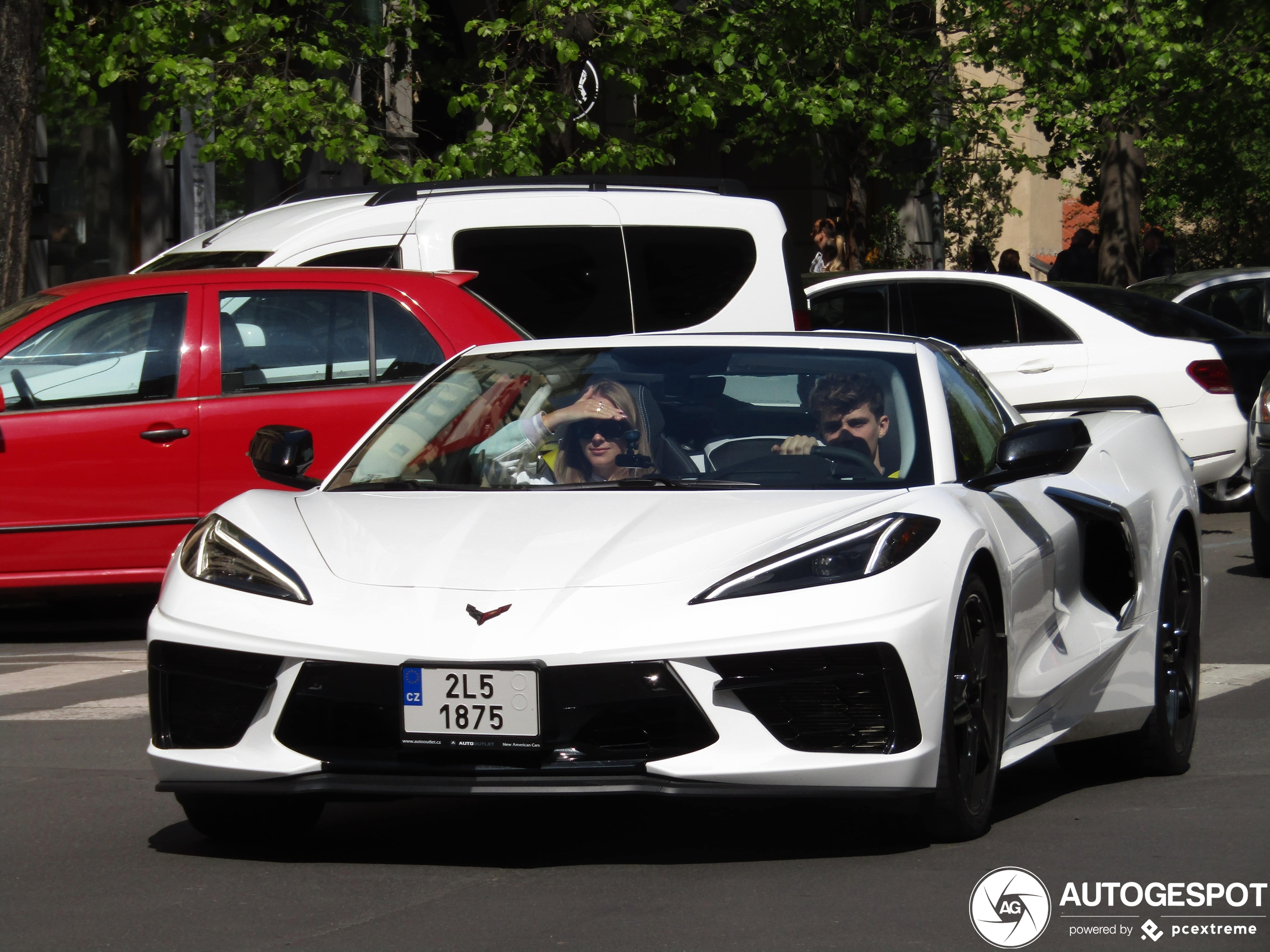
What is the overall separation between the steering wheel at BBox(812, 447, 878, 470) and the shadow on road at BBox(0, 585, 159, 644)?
17.6 feet

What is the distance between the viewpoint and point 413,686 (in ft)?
15.1

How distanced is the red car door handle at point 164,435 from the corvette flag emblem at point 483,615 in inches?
208

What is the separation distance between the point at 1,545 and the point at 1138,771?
562cm

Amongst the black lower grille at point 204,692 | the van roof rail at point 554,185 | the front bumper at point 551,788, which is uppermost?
the van roof rail at point 554,185

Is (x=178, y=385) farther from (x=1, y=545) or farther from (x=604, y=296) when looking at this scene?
(x=604, y=296)

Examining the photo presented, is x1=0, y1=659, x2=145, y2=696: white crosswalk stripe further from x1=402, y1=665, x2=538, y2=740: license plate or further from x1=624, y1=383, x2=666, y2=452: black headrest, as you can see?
x1=402, y1=665, x2=538, y2=740: license plate

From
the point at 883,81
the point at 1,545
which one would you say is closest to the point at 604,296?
the point at 1,545

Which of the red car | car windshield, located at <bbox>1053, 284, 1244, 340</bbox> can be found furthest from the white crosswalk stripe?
car windshield, located at <bbox>1053, 284, 1244, 340</bbox>

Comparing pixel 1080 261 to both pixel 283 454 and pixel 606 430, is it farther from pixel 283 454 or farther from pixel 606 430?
pixel 283 454

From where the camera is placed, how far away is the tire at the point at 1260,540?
11.8 metres

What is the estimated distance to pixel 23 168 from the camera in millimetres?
13633

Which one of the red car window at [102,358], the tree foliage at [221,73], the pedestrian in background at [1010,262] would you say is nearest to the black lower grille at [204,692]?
the red car window at [102,358]

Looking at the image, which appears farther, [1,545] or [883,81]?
[883,81]

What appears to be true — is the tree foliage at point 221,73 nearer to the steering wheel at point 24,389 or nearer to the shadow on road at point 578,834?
the steering wheel at point 24,389
